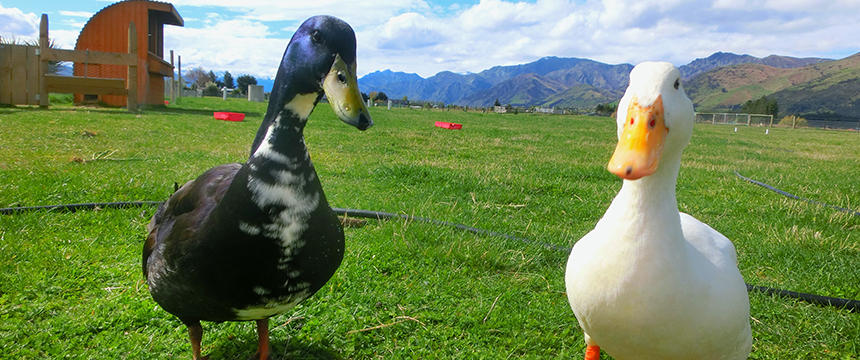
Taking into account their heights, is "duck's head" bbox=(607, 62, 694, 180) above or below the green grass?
above

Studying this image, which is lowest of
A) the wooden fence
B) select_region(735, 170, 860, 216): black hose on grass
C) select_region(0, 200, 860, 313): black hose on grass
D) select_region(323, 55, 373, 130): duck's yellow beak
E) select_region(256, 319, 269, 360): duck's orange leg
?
select_region(256, 319, 269, 360): duck's orange leg

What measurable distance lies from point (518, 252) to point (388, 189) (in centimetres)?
272

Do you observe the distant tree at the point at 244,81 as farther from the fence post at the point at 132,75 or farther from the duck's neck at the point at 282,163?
the duck's neck at the point at 282,163

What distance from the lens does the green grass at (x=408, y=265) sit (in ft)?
9.86

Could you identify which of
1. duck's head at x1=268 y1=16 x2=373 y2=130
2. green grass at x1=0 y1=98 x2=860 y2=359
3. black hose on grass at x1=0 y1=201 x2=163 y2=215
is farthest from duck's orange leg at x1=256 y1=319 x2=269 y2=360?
black hose on grass at x1=0 y1=201 x2=163 y2=215

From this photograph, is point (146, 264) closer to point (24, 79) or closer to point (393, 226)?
point (393, 226)

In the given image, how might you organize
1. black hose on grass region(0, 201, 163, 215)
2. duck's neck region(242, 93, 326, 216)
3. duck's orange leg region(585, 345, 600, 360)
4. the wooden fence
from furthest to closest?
1. the wooden fence
2. black hose on grass region(0, 201, 163, 215)
3. duck's orange leg region(585, 345, 600, 360)
4. duck's neck region(242, 93, 326, 216)

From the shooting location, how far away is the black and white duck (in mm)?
2053

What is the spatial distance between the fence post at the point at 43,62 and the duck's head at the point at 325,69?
16.6m

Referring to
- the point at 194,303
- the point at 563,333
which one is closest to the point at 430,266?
the point at 563,333

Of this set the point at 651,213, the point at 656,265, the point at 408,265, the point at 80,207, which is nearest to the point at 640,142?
the point at 651,213

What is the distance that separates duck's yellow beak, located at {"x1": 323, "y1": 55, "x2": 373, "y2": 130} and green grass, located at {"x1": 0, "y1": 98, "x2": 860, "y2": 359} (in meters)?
1.50

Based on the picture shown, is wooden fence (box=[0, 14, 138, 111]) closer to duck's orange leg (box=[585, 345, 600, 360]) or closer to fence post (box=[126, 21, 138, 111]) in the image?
fence post (box=[126, 21, 138, 111])

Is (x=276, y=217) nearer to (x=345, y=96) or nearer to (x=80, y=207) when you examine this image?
(x=345, y=96)
